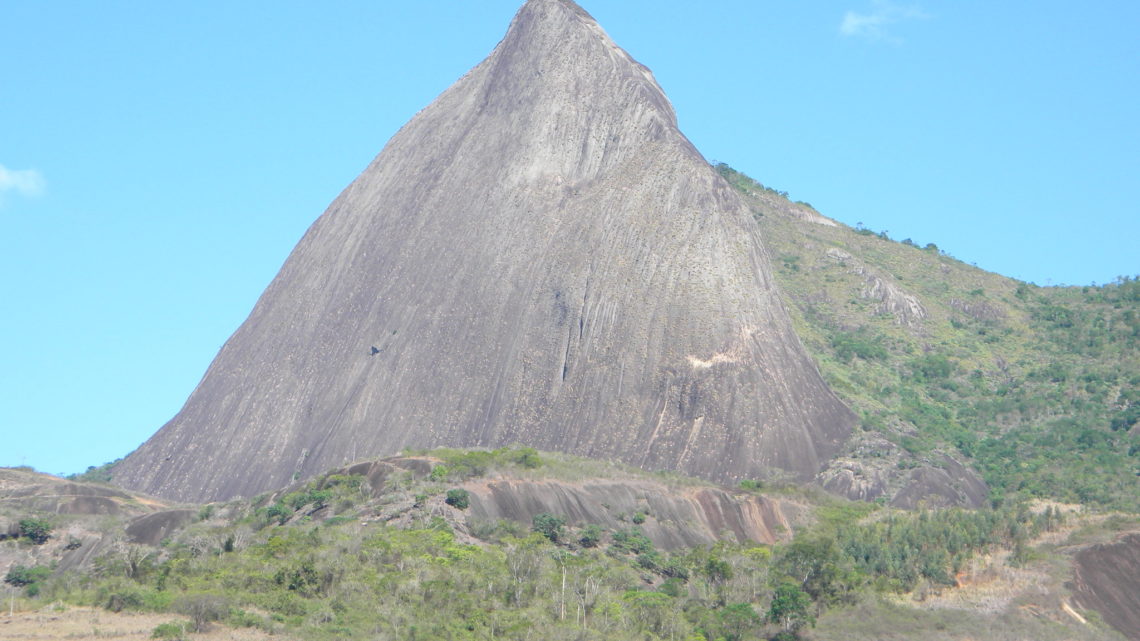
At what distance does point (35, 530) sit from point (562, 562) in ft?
118

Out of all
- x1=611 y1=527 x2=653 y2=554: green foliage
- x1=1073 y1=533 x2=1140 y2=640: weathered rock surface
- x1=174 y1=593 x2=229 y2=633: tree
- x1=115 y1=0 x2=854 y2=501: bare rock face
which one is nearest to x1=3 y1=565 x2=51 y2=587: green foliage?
x1=115 y1=0 x2=854 y2=501: bare rock face

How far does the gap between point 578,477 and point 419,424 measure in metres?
20.7

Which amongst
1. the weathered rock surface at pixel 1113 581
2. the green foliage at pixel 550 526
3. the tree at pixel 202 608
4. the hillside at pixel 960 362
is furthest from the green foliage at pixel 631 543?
the tree at pixel 202 608

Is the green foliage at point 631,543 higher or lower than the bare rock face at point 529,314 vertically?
lower

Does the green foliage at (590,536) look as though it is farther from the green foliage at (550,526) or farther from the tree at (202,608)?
the tree at (202,608)

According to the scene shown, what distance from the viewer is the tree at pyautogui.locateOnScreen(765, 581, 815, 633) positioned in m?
66.2

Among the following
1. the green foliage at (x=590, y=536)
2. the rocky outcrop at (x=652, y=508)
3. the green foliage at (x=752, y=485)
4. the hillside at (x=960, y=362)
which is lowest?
the green foliage at (x=590, y=536)

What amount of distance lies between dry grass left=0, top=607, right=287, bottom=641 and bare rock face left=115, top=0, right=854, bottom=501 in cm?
4130

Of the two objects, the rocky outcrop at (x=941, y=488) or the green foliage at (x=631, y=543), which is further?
the rocky outcrop at (x=941, y=488)

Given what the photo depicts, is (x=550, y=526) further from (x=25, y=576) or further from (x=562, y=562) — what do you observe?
(x=25, y=576)

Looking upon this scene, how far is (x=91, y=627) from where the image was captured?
56812mm

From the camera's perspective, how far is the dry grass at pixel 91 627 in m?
55.2

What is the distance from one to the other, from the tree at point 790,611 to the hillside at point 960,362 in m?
27.2

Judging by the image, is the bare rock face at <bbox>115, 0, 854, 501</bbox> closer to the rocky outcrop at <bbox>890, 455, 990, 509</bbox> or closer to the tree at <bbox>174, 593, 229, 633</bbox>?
the rocky outcrop at <bbox>890, 455, 990, 509</bbox>
